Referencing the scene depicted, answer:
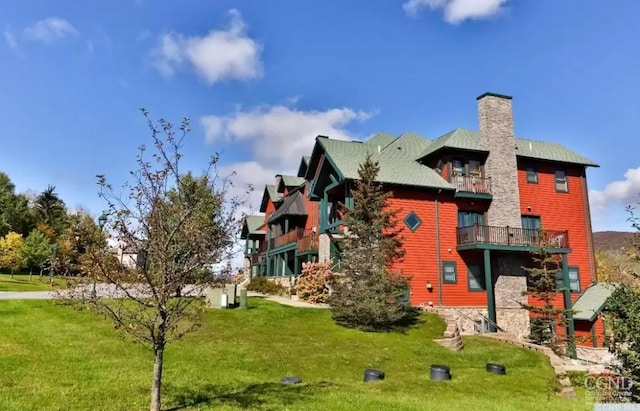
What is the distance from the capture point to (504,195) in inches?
1052

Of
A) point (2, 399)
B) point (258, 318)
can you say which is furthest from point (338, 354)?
point (2, 399)

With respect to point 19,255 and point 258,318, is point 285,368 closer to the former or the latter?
point 258,318

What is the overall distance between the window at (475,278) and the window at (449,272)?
3.20 feet

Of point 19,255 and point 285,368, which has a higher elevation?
point 19,255

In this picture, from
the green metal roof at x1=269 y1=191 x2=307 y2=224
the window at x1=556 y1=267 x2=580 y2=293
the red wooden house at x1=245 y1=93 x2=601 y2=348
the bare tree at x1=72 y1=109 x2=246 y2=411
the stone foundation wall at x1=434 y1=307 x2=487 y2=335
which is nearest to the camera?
the bare tree at x1=72 y1=109 x2=246 y2=411

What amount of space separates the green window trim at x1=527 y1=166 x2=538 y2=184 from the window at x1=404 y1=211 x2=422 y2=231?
873 centimetres

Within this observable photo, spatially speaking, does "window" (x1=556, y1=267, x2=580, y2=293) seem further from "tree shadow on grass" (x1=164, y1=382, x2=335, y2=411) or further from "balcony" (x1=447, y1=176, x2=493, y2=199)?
"tree shadow on grass" (x1=164, y1=382, x2=335, y2=411)

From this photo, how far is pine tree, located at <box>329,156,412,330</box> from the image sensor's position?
60.8 feet

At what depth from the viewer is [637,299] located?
31.1ft

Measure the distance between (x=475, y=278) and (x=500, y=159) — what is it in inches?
289

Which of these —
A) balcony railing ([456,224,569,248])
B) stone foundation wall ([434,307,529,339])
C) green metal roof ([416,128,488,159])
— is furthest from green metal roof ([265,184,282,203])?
stone foundation wall ([434,307,529,339])

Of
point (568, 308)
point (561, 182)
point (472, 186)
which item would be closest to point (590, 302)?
point (568, 308)

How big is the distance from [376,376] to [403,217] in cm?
1383

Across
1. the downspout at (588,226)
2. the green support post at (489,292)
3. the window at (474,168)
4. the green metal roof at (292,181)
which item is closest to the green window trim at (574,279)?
the downspout at (588,226)
